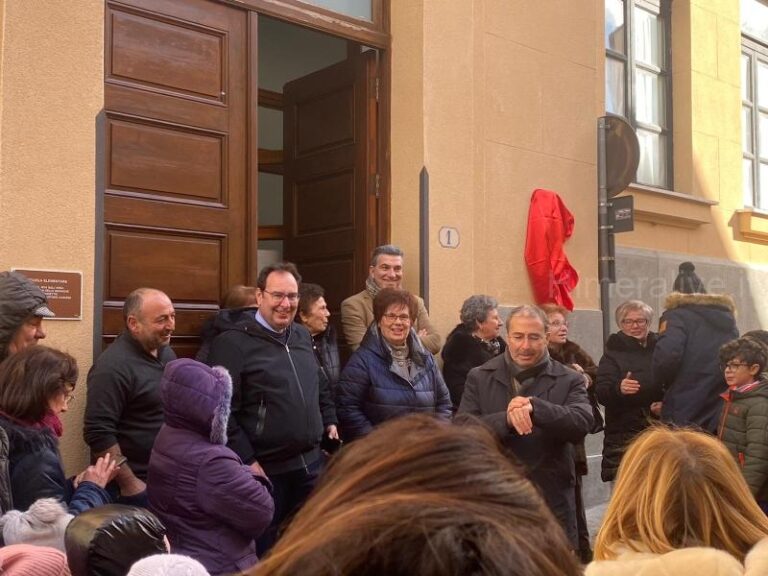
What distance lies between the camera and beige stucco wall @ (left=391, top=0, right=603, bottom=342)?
705 cm

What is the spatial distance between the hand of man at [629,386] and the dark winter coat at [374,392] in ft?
5.28

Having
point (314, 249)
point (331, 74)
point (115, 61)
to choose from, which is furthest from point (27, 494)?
point (331, 74)

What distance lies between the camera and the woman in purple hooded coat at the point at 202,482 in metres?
3.39

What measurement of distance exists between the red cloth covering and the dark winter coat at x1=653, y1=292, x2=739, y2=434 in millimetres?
1537

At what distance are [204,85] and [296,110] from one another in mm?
1782

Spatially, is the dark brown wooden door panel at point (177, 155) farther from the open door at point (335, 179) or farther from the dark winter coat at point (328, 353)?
the open door at point (335, 179)

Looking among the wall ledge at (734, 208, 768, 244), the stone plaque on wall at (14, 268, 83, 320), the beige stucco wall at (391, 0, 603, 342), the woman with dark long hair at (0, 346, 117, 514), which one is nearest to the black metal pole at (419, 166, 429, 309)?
the beige stucco wall at (391, 0, 603, 342)

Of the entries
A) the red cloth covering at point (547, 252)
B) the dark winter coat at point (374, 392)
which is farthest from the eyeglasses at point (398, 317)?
the red cloth covering at point (547, 252)

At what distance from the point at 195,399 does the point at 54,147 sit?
86.0 inches

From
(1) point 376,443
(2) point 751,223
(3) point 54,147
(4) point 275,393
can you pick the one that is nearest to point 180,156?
(3) point 54,147

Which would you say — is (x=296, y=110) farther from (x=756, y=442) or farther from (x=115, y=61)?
(x=756, y=442)

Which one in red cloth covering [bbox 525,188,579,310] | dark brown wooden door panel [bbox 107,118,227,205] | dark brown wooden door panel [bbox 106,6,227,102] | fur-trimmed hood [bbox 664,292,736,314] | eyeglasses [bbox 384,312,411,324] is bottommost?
eyeglasses [bbox 384,312,411,324]

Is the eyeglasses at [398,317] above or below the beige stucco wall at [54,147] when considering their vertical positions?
below

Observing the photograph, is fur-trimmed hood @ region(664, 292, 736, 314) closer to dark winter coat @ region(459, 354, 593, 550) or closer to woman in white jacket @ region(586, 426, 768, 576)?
dark winter coat @ region(459, 354, 593, 550)
